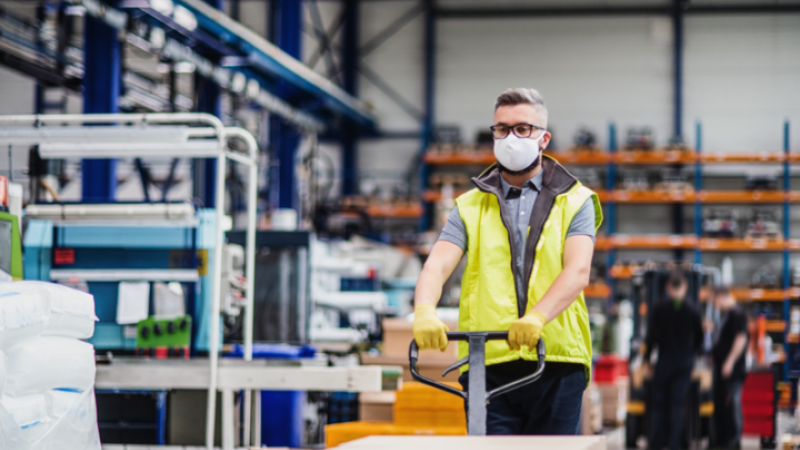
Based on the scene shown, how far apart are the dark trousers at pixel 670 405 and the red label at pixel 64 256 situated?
3295 mm

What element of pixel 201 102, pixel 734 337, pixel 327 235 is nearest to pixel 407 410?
pixel 734 337

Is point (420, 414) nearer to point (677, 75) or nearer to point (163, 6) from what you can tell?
point (163, 6)

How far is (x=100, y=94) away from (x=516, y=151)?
5475mm

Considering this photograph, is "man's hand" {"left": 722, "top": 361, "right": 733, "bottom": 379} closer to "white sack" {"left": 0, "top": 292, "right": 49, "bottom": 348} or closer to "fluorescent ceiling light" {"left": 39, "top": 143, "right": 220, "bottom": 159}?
"fluorescent ceiling light" {"left": 39, "top": 143, "right": 220, "bottom": 159}

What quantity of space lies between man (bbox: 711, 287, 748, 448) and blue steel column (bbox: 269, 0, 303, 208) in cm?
712

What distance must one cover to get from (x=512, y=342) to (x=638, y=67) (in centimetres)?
1390

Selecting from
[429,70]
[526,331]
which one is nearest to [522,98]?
[526,331]

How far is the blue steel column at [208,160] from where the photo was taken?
10.0 m

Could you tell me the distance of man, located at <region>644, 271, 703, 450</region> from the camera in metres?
5.05

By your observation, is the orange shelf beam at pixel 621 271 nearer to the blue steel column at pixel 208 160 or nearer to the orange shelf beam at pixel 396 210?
the orange shelf beam at pixel 396 210

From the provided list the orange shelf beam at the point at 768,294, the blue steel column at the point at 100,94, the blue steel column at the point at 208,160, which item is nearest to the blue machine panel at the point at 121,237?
the blue steel column at the point at 100,94

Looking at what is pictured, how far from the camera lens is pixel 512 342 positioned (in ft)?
→ 8.16

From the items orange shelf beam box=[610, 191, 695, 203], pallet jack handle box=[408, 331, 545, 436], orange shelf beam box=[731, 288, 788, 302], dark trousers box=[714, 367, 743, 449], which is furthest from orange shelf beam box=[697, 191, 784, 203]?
pallet jack handle box=[408, 331, 545, 436]

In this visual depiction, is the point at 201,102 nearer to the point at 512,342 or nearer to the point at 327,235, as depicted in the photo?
Result: the point at 327,235
